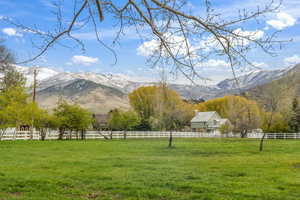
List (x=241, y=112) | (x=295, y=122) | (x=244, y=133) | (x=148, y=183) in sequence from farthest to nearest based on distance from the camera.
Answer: (x=241, y=112)
(x=244, y=133)
(x=295, y=122)
(x=148, y=183)

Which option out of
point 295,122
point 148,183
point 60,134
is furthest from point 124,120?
point 148,183

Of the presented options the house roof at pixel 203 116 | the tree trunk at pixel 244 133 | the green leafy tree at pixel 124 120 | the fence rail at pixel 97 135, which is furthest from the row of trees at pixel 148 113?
the house roof at pixel 203 116

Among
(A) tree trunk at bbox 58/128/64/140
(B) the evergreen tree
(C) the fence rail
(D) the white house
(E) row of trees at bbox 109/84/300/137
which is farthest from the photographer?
(D) the white house

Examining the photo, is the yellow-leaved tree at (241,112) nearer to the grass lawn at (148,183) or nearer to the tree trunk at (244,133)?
the tree trunk at (244,133)

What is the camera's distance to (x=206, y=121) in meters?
78.9

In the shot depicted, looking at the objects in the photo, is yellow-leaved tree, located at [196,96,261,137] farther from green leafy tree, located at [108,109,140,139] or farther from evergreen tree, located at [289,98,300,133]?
green leafy tree, located at [108,109,140,139]

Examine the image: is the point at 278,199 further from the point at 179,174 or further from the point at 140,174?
the point at 140,174

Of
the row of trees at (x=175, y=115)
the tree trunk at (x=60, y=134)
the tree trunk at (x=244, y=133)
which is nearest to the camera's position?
the row of trees at (x=175, y=115)

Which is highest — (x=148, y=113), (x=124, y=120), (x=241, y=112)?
(x=241, y=112)

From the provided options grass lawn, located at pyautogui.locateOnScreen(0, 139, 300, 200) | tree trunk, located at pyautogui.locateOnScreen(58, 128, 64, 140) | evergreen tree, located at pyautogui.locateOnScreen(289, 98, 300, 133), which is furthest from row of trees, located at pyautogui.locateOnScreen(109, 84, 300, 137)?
grass lawn, located at pyautogui.locateOnScreen(0, 139, 300, 200)

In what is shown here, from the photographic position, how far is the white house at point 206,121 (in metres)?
78.1

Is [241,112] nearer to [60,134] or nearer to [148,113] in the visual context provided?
[148,113]

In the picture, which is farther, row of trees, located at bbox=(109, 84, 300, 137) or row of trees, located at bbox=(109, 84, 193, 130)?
row of trees, located at bbox=(109, 84, 300, 137)

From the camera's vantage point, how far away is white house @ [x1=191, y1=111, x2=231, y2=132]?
256 ft
